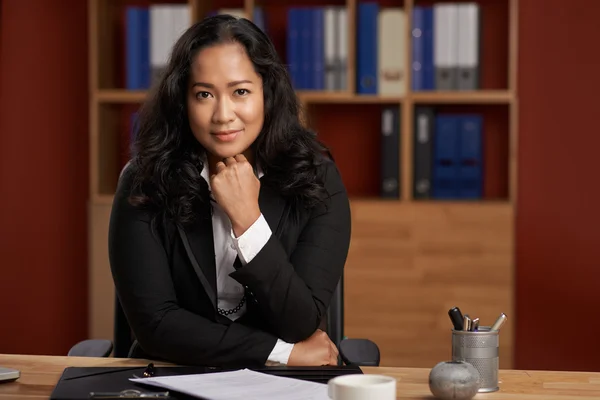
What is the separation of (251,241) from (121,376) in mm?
435

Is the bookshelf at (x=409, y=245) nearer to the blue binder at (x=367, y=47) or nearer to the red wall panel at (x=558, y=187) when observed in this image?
the blue binder at (x=367, y=47)

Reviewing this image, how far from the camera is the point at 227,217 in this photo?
195 centimetres

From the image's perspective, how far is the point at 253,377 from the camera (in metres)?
1.44

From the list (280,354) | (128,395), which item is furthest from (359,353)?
(128,395)

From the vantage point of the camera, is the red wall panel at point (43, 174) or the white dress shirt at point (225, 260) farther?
the red wall panel at point (43, 174)

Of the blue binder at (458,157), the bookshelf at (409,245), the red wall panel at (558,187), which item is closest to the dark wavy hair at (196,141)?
the bookshelf at (409,245)

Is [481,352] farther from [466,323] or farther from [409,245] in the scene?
[409,245]

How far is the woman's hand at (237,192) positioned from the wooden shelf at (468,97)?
1669 mm

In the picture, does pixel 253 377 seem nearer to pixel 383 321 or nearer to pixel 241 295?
pixel 241 295

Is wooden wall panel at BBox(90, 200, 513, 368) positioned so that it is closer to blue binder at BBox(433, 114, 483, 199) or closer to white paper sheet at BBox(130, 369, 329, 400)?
blue binder at BBox(433, 114, 483, 199)

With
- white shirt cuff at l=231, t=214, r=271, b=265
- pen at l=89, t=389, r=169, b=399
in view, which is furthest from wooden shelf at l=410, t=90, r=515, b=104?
pen at l=89, t=389, r=169, b=399

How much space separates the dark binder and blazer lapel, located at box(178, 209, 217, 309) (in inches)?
12.8

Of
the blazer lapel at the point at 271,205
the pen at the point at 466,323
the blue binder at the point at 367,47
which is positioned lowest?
the pen at the point at 466,323

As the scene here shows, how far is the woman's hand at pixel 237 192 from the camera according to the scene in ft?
5.90
